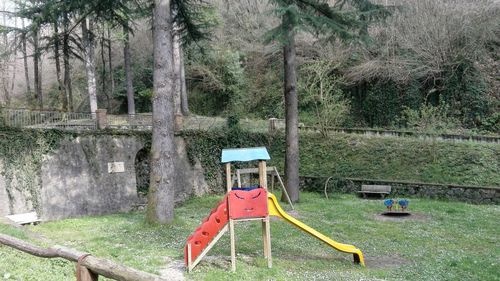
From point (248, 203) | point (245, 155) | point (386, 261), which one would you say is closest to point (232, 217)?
point (248, 203)

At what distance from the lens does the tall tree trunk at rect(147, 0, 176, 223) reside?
1106cm

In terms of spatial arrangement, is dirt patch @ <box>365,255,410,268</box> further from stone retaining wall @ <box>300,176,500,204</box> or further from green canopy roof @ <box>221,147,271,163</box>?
stone retaining wall @ <box>300,176,500,204</box>

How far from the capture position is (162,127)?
11133mm

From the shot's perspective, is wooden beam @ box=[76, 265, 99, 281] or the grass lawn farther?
the grass lawn

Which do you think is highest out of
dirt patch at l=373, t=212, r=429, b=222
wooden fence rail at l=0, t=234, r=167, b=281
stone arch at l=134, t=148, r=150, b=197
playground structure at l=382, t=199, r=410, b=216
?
wooden fence rail at l=0, t=234, r=167, b=281

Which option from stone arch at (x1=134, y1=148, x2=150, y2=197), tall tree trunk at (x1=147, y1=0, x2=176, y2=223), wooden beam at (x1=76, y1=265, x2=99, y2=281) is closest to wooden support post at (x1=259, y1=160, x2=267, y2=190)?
tall tree trunk at (x1=147, y1=0, x2=176, y2=223)

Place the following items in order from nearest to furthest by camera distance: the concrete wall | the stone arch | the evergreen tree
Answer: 1. the evergreen tree
2. the concrete wall
3. the stone arch

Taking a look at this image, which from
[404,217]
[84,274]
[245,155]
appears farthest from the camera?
[404,217]

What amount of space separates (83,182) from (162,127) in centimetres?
499

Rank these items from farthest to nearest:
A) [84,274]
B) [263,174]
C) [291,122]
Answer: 1. [291,122]
2. [263,174]
3. [84,274]

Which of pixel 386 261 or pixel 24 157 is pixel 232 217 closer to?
pixel 386 261

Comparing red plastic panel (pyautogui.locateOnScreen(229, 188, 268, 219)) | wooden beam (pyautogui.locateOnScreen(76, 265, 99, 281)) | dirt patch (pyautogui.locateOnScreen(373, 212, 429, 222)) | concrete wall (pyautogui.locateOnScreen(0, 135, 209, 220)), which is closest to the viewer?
wooden beam (pyautogui.locateOnScreen(76, 265, 99, 281))

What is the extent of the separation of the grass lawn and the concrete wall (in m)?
0.91

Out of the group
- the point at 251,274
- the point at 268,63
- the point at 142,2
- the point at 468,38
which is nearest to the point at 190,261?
the point at 251,274
